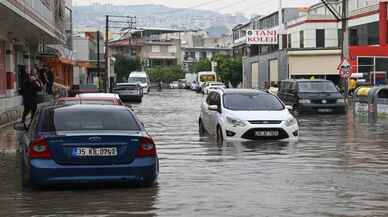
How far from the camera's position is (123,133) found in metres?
10.9

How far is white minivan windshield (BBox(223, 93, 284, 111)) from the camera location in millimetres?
19266

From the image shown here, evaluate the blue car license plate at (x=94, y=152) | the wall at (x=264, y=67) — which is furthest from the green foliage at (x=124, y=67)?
the blue car license plate at (x=94, y=152)

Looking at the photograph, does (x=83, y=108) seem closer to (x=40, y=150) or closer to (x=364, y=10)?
(x=40, y=150)

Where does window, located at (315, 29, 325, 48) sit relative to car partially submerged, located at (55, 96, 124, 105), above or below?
above

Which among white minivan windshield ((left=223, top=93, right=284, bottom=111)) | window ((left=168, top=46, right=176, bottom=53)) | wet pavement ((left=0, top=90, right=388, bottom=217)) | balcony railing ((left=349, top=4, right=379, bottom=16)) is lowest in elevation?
wet pavement ((left=0, top=90, right=388, bottom=217))

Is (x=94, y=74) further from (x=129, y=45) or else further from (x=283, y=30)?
(x=129, y=45)

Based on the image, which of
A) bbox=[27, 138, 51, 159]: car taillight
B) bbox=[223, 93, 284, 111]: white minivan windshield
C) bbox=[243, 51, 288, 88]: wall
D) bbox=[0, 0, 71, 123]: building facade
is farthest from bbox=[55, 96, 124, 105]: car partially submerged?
bbox=[243, 51, 288, 88]: wall

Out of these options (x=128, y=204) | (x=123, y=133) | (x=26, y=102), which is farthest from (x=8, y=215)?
(x=26, y=102)

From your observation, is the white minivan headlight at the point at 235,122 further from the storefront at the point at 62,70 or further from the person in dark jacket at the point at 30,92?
the storefront at the point at 62,70

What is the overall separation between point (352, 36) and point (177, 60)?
100879 mm

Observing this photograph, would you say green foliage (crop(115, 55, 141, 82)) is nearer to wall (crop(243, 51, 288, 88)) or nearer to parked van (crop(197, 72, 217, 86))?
parked van (crop(197, 72, 217, 86))

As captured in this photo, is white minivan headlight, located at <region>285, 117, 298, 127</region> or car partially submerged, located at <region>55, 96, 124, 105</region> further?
white minivan headlight, located at <region>285, 117, 298, 127</region>

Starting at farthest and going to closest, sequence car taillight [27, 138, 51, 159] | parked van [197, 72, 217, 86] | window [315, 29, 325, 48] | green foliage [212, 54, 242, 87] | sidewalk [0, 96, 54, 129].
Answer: green foliage [212, 54, 242, 87]
parked van [197, 72, 217, 86]
window [315, 29, 325, 48]
sidewalk [0, 96, 54, 129]
car taillight [27, 138, 51, 159]

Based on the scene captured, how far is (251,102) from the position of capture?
773 inches
